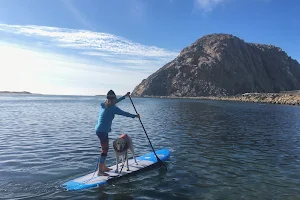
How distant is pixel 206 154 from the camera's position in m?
17.3

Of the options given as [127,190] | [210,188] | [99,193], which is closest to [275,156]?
[210,188]

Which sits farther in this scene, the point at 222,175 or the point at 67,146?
the point at 67,146

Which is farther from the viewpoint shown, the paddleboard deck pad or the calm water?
the paddleboard deck pad

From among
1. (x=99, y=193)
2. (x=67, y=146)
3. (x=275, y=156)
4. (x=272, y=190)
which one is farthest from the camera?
(x=67, y=146)

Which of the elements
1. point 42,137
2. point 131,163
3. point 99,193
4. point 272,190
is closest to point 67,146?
point 42,137

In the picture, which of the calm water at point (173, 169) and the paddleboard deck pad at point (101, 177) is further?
the paddleboard deck pad at point (101, 177)

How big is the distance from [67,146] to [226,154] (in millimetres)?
10685

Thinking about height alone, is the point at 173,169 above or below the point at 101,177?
below

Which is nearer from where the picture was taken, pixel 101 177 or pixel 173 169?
pixel 101 177

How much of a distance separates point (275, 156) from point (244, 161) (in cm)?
287

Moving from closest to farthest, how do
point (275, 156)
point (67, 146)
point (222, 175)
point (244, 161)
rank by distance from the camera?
point (222, 175)
point (244, 161)
point (275, 156)
point (67, 146)

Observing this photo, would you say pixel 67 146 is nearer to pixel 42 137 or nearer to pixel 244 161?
pixel 42 137

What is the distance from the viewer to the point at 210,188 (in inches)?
445

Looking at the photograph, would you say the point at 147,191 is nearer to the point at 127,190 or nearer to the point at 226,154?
the point at 127,190
